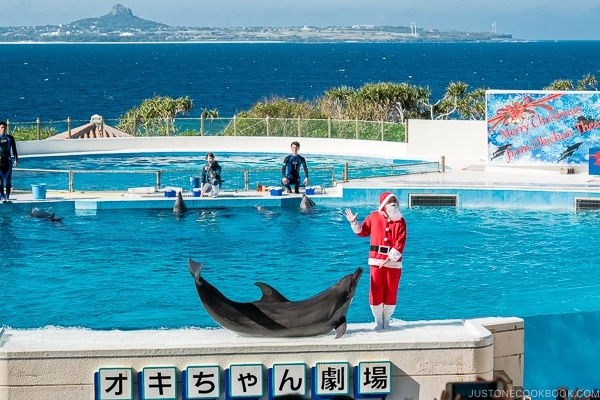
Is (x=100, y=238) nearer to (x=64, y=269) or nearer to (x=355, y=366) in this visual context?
(x=64, y=269)

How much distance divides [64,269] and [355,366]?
895 cm

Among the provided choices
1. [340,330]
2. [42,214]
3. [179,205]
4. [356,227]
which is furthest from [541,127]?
[340,330]

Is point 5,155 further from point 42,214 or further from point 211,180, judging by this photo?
point 211,180

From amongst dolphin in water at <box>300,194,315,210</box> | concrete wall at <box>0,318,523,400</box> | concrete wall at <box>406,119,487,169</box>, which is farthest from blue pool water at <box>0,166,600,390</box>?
concrete wall at <box>406,119,487,169</box>

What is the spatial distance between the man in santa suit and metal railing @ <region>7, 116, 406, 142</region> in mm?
21221

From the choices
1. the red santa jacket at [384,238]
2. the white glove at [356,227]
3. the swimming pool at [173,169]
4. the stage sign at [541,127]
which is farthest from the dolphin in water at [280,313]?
the stage sign at [541,127]

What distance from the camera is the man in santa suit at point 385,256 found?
10.3m

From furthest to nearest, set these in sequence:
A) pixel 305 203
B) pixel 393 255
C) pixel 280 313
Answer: pixel 305 203, pixel 393 255, pixel 280 313

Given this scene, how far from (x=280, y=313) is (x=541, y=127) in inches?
682

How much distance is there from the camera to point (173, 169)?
1123 inches

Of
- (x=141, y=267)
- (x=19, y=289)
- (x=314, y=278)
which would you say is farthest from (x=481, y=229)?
(x=19, y=289)

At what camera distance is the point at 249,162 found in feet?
101

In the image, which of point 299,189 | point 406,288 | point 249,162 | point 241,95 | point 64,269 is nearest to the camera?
point 406,288

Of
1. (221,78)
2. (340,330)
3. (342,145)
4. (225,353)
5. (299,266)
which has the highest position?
(221,78)
